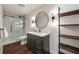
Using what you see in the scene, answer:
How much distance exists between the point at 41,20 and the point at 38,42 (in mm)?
410

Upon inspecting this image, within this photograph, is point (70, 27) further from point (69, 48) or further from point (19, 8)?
point (19, 8)

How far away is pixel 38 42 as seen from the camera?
131 cm

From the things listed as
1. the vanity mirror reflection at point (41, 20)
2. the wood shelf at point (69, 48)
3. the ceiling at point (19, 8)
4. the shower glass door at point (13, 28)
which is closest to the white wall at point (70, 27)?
the wood shelf at point (69, 48)

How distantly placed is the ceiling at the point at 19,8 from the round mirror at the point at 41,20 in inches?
6.9

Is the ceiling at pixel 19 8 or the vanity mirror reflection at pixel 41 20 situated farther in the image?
the vanity mirror reflection at pixel 41 20

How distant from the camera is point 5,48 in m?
1.21

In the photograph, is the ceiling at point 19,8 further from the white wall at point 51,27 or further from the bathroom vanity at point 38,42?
the bathroom vanity at point 38,42

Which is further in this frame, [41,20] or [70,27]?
[41,20]

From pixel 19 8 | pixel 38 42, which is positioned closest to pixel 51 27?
pixel 38 42

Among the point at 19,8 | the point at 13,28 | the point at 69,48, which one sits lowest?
the point at 69,48

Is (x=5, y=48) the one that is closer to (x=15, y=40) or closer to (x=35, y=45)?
(x=15, y=40)

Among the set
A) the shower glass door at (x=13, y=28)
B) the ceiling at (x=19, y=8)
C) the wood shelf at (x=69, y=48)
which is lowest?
the wood shelf at (x=69, y=48)

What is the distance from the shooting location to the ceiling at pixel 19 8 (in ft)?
3.85

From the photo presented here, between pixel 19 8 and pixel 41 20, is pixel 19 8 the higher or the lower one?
the higher one
